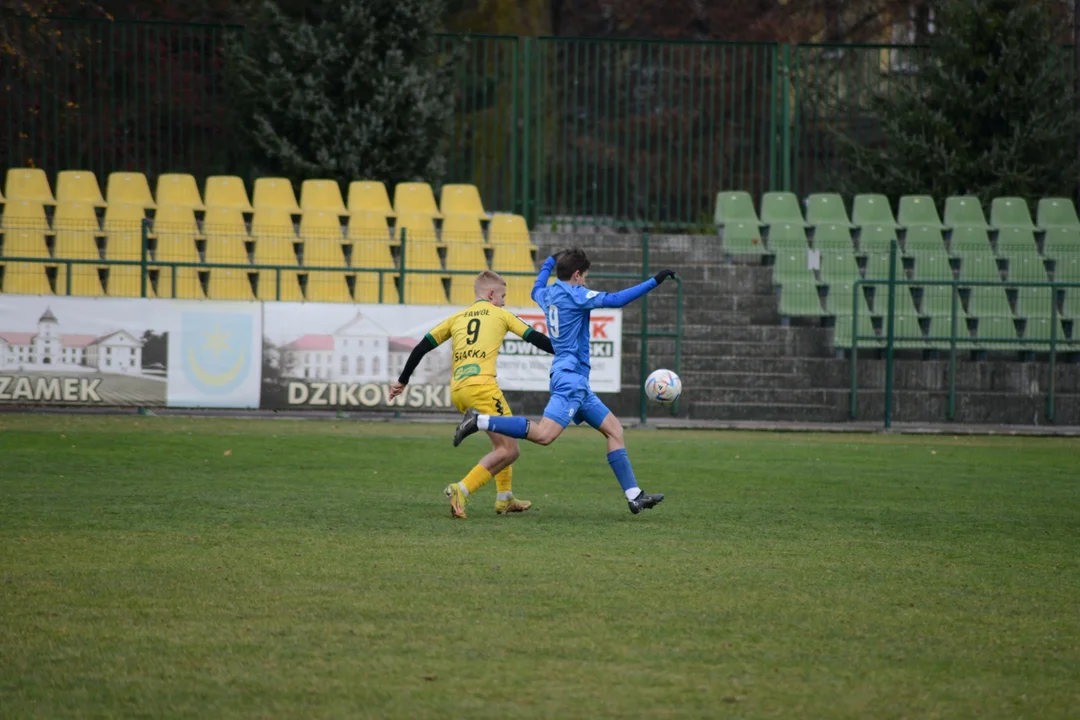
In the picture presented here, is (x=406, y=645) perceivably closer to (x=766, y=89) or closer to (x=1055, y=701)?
(x=1055, y=701)

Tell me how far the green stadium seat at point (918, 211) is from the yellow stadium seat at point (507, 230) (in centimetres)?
671

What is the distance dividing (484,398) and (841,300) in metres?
13.0

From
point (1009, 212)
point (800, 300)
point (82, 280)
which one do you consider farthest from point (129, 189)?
point (1009, 212)

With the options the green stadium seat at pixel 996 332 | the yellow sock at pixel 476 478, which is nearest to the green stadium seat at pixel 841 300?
the green stadium seat at pixel 996 332

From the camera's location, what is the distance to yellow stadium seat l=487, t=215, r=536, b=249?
22.6m

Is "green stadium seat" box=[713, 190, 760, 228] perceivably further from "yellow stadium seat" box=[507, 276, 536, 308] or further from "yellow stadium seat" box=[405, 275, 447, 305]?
"yellow stadium seat" box=[405, 275, 447, 305]

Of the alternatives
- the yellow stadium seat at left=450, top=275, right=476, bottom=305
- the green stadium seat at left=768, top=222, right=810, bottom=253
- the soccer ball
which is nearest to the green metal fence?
the green stadium seat at left=768, top=222, right=810, bottom=253

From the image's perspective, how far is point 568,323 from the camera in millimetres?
9719

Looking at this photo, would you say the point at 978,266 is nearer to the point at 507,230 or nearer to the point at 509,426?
the point at 507,230

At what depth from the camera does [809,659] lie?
5.59 metres

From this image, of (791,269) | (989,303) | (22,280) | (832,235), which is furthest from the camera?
(832,235)

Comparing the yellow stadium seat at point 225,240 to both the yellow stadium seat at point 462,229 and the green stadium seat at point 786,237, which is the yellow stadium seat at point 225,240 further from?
the green stadium seat at point 786,237

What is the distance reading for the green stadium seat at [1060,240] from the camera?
2292 centimetres

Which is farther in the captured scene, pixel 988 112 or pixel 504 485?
pixel 988 112
